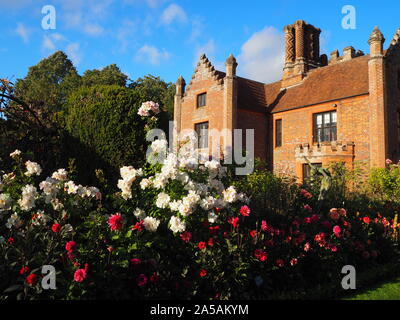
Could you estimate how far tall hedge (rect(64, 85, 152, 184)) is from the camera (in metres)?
8.08

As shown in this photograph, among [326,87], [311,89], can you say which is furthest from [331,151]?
[311,89]

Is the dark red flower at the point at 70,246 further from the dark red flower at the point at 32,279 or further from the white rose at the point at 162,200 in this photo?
the white rose at the point at 162,200

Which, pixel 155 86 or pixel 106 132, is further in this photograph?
pixel 155 86

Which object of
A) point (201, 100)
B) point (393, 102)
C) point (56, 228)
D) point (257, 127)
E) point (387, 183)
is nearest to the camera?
point (56, 228)

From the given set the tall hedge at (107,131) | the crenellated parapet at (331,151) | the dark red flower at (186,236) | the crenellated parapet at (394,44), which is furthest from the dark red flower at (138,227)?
the crenellated parapet at (394,44)

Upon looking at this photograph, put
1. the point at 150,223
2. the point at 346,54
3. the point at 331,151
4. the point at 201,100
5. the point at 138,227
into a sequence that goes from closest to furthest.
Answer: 1. the point at 138,227
2. the point at 150,223
3. the point at 331,151
4. the point at 201,100
5. the point at 346,54

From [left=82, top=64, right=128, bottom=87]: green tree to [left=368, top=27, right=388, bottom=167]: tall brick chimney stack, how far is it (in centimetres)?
2725

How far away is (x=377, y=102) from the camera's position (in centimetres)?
1900

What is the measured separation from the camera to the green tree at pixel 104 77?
133ft

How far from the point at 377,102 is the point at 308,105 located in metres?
4.28

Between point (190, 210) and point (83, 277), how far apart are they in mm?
1730

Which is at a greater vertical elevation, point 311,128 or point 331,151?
point 311,128

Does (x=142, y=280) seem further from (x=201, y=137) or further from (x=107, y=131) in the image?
(x=201, y=137)

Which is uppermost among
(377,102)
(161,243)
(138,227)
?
(377,102)
